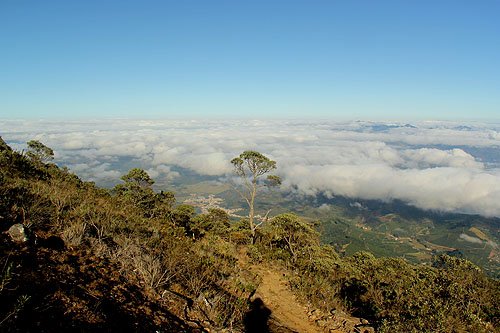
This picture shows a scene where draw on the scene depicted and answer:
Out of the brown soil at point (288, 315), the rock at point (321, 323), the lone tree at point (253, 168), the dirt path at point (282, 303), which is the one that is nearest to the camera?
the brown soil at point (288, 315)

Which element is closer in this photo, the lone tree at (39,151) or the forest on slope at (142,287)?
the forest on slope at (142,287)

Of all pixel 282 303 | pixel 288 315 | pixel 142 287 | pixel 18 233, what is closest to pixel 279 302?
pixel 282 303

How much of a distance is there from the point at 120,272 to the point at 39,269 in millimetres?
1855

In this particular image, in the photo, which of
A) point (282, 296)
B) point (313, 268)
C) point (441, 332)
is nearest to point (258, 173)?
point (313, 268)

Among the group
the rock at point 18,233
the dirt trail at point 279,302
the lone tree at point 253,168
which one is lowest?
the dirt trail at point 279,302

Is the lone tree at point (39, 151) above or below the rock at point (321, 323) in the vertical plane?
above

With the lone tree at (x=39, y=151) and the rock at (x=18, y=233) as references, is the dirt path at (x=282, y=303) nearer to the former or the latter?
the rock at (x=18, y=233)

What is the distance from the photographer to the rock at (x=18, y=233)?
580cm

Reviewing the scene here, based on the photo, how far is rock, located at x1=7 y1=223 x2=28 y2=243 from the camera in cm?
580

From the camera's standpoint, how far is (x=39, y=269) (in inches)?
201

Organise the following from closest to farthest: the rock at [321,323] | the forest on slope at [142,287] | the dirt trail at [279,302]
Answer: the forest on slope at [142,287]
the dirt trail at [279,302]
the rock at [321,323]

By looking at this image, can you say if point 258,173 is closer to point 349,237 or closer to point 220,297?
point 220,297

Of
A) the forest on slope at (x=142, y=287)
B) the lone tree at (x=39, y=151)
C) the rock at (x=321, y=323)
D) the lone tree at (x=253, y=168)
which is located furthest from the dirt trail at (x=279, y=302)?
the lone tree at (x=39, y=151)

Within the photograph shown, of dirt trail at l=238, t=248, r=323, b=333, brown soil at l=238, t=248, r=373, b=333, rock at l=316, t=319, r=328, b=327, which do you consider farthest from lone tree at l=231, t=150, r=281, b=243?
rock at l=316, t=319, r=328, b=327
